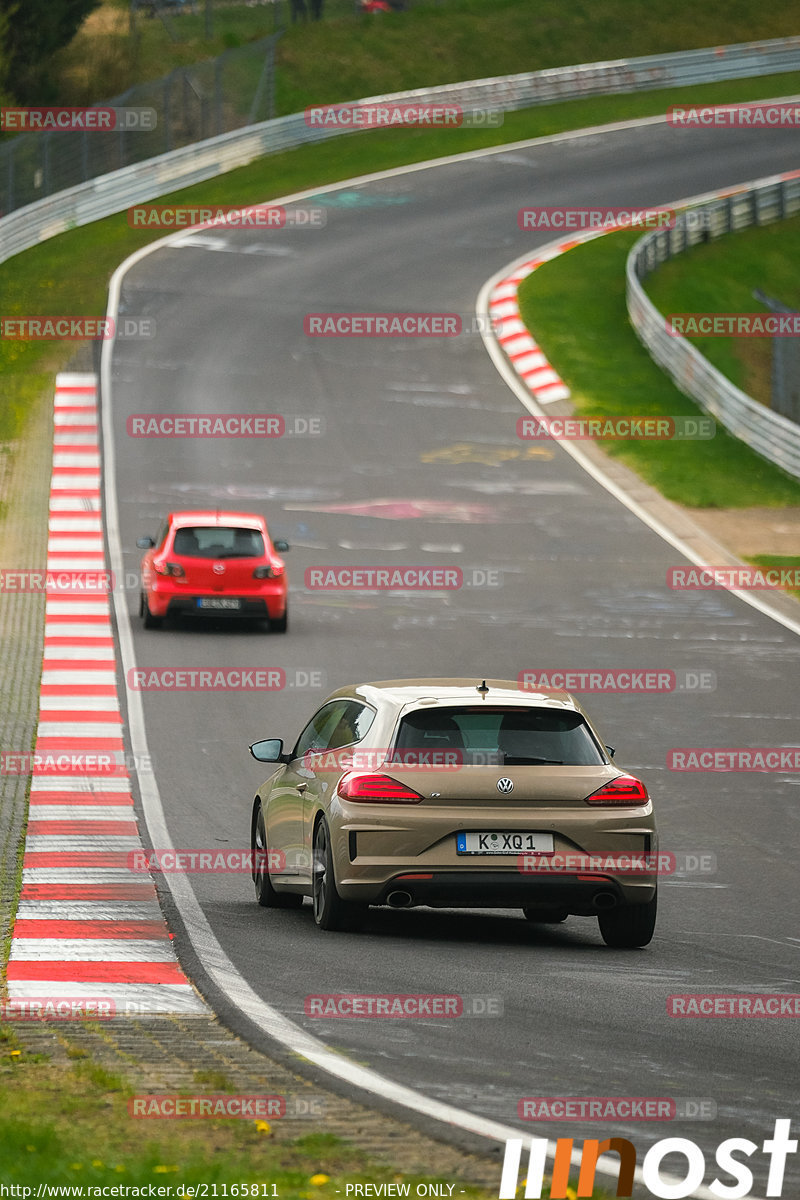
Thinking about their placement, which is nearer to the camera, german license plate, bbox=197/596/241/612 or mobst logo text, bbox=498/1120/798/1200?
mobst logo text, bbox=498/1120/798/1200

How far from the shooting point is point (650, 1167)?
597 centimetres

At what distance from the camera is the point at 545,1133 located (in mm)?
6375

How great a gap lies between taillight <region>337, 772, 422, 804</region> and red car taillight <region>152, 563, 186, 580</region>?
1323 cm

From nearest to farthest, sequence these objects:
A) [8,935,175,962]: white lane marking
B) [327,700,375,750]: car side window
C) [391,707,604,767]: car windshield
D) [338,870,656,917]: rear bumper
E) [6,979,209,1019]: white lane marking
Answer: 1. [6,979,209,1019]: white lane marking
2. [8,935,175,962]: white lane marking
3. [338,870,656,917]: rear bumper
4. [391,707,604,767]: car windshield
5. [327,700,375,750]: car side window

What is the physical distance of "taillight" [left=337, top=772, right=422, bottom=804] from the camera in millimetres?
10164

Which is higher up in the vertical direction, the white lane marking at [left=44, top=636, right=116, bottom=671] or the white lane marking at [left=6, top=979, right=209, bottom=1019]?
the white lane marking at [left=6, top=979, right=209, bottom=1019]

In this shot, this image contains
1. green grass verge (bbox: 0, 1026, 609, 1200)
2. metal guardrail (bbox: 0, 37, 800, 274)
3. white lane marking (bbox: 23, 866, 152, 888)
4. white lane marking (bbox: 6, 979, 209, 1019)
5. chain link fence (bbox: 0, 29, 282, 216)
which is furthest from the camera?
metal guardrail (bbox: 0, 37, 800, 274)

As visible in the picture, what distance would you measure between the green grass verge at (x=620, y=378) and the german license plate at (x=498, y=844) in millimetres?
21402

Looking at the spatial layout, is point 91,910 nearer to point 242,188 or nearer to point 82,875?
point 82,875

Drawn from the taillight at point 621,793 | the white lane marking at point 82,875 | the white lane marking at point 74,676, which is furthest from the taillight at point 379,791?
the white lane marking at point 74,676

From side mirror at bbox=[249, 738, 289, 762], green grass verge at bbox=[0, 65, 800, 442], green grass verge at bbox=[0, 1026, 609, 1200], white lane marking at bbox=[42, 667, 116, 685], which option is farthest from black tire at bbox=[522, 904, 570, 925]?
green grass verge at bbox=[0, 65, 800, 442]

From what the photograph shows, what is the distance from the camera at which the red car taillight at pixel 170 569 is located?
76.1 feet

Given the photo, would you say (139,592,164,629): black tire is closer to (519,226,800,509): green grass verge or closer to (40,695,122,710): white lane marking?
(40,695,122,710): white lane marking

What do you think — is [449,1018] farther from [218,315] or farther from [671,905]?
[218,315]
